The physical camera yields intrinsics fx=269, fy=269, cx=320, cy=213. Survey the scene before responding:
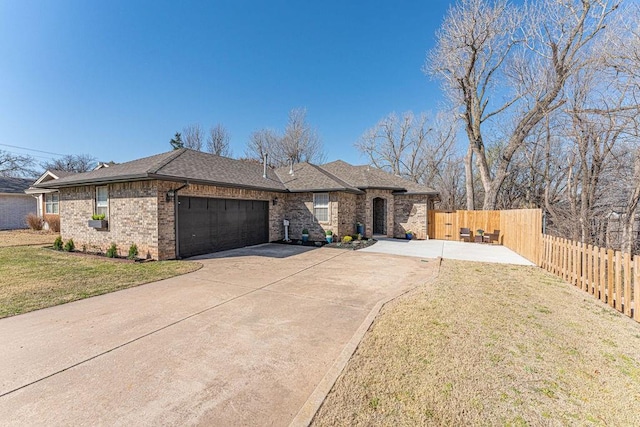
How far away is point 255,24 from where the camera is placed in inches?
508

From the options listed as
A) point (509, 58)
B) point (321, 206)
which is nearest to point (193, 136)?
point (321, 206)

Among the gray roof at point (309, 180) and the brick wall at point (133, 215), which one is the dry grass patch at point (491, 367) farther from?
the gray roof at point (309, 180)

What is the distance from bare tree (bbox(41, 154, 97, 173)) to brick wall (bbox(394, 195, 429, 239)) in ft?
166

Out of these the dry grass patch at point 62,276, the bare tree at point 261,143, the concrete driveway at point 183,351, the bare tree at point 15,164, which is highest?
the bare tree at point 261,143

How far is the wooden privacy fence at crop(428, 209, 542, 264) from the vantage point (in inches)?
370

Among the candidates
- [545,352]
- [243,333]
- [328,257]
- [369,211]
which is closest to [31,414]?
[243,333]

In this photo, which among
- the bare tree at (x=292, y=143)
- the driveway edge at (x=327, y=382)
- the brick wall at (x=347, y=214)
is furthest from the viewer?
the bare tree at (x=292, y=143)

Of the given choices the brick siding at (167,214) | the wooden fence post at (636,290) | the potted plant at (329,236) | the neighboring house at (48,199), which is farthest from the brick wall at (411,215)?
the neighboring house at (48,199)

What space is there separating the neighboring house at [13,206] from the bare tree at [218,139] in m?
17.0

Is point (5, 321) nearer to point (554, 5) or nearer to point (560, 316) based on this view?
point (560, 316)

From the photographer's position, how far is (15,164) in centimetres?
3647

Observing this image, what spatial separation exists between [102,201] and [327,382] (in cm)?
1190

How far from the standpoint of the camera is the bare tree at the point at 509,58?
41.4 feet

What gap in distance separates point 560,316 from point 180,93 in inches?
840
